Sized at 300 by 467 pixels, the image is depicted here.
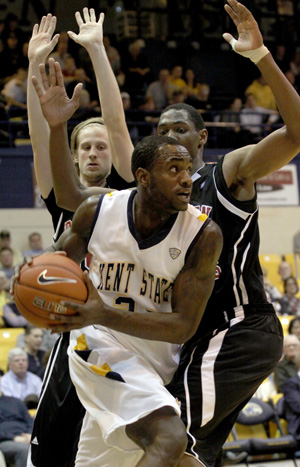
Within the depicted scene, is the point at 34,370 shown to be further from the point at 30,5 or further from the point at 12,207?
the point at 30,5

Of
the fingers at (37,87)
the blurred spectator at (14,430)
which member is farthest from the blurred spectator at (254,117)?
the fingers at (37,87)

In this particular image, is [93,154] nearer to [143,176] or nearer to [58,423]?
[143,176]

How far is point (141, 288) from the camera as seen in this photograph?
12.5ft

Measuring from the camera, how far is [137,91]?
16.1 meters

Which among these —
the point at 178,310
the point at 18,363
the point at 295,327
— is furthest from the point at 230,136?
the point at 178,310

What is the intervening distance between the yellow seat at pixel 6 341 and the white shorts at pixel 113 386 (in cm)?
626

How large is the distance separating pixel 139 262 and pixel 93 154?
125cm

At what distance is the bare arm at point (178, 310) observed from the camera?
3408mm

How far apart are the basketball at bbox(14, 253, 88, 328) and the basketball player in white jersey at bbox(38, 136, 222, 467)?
0.23 m

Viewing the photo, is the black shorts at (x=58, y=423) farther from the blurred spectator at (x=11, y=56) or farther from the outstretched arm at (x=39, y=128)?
the blurred spectator at (x=11, y=56)

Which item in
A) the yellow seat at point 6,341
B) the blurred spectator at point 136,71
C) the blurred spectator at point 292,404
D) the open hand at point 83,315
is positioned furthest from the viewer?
the blurred spectator at point 136,71

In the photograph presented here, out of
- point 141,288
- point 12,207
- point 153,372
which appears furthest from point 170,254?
point 12,207

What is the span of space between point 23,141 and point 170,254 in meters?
10.9

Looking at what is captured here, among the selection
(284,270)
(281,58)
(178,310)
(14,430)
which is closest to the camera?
(178,310)
